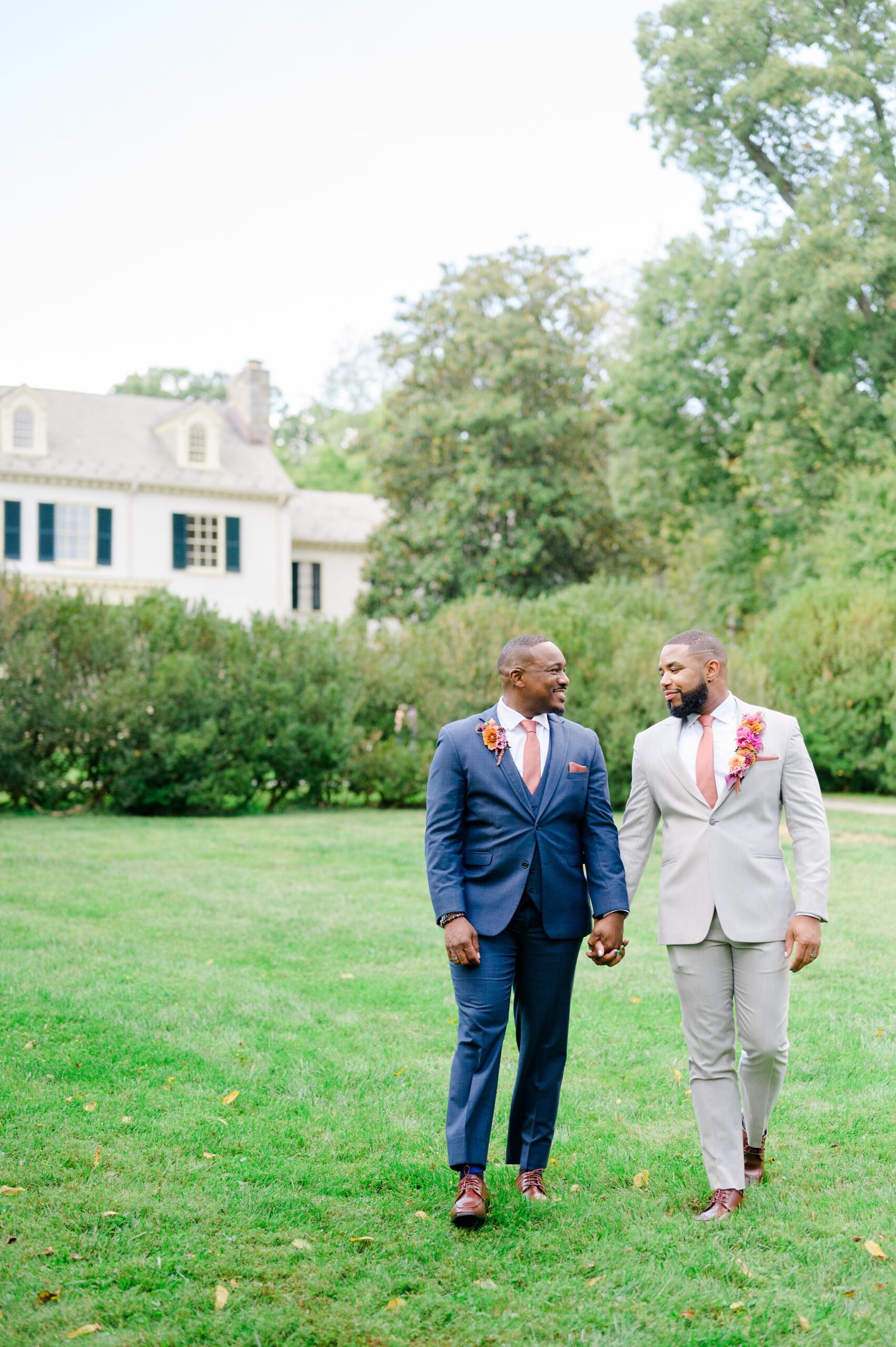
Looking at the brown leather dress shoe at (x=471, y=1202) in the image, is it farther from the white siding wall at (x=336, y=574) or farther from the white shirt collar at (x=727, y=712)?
the white siding wall at (x=336, y=574)

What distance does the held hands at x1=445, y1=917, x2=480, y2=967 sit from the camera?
459 centimetres

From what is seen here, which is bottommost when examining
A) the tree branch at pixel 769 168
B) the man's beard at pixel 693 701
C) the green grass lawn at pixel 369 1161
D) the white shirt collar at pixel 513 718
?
the green grass lawn at pixel 369 1161

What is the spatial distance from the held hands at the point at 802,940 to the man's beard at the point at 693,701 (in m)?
0.82

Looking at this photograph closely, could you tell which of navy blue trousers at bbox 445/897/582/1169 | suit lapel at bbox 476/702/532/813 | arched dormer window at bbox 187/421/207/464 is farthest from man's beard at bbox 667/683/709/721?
arched dormer window at bbox 187/421/207/464

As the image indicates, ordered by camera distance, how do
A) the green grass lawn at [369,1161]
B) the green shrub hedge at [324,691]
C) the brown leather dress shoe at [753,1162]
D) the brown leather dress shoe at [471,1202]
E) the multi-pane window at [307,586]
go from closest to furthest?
the green grass lawn at [369,1161]
the brown leather dress shoe at [471,1202]
the brown leather dress shoe at [753,1162]
the green shrub hedge at [324,691]
the multi-pane window at [307,586]

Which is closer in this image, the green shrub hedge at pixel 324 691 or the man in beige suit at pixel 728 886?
the man in beige suit at pixel 728 886

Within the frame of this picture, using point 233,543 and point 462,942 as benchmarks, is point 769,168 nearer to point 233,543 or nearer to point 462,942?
point 233,543

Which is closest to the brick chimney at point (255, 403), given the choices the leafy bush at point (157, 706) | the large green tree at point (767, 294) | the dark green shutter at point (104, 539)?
the dark green shutter at point (104, 539)

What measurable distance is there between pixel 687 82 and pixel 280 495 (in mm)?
14834

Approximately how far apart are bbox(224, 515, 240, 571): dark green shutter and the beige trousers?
3199 centimetres

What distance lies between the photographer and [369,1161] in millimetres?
5301

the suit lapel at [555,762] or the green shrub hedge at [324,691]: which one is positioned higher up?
the suit lapel at [555,762]

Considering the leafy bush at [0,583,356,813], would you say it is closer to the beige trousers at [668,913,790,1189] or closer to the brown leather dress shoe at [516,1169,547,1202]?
the brown leather dress shoe at [516,1169,547,1202]

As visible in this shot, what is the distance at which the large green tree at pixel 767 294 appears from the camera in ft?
91.1
